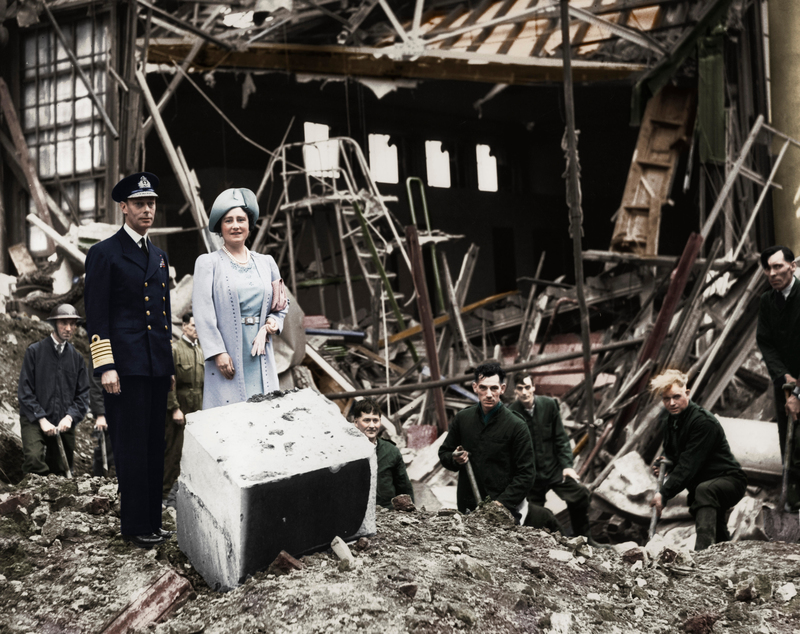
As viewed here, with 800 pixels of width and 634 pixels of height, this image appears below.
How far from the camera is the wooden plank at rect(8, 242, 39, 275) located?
913cm

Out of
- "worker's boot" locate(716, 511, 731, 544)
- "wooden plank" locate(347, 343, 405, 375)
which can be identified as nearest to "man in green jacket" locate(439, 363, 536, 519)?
"worker's boot" locate(716, 511, 731, 544)

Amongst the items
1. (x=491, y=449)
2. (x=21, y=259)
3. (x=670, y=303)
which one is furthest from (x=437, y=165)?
(x=491, y=449)

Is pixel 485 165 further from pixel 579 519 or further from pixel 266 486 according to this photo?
pixel 266 486

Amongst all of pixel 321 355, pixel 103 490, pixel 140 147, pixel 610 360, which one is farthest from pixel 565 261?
pixel 103 490

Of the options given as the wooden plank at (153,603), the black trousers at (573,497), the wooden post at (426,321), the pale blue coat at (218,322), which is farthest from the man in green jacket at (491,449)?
the wooden post at (426,321)

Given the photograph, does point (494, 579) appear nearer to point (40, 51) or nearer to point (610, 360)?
point (610, 360)

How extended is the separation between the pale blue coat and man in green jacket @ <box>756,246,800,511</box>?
317 centimetres

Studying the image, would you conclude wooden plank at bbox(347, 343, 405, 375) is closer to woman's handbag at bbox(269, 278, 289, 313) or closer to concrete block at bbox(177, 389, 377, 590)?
woman's handbag at bbox(269, 278, 289, 313)

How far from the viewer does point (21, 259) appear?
30.1 ft

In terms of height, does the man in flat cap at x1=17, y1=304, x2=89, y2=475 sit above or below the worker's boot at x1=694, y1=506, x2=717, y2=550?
above

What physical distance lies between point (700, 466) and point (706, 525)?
0.36 m

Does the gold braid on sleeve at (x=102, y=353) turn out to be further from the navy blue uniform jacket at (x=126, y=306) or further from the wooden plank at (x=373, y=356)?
the wooden plank at (x=373, y=356)

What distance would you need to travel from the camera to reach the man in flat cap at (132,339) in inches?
157

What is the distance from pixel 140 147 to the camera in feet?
29.6
